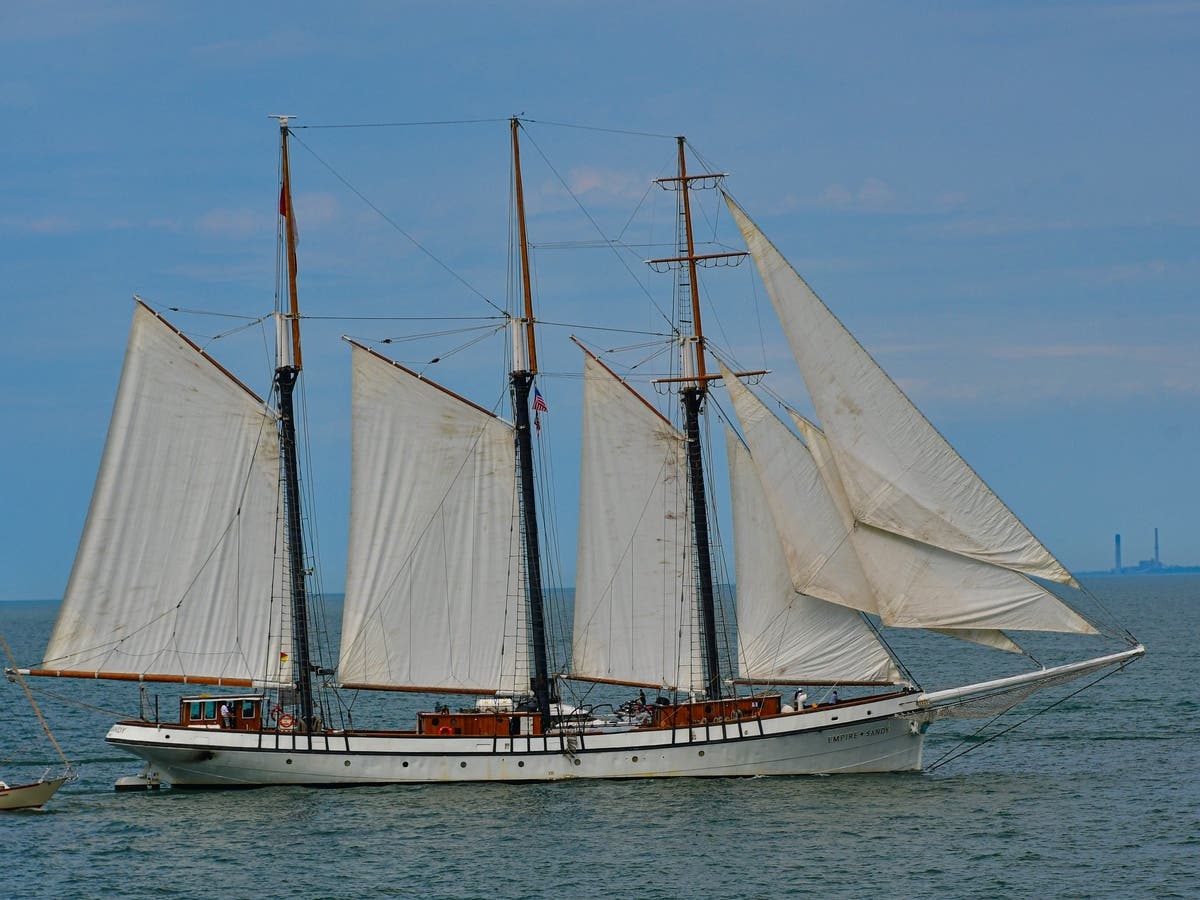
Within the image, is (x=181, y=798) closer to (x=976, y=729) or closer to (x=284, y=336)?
(x=284, y=336)

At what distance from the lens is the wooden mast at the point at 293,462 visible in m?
50.6

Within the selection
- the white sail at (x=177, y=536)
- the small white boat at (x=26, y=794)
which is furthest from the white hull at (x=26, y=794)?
the white sail at (x=177, y=536)

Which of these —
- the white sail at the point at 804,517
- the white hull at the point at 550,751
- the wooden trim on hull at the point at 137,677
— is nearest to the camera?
the white hull at the point at 550,751

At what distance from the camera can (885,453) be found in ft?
155

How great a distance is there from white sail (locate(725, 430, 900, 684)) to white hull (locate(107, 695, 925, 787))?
5.40 ft

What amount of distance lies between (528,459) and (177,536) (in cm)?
1105

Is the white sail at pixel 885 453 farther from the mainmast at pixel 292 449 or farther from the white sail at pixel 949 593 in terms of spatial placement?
the mainmast at pixel 292 449

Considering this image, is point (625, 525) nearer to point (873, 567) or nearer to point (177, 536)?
point (873, 567)

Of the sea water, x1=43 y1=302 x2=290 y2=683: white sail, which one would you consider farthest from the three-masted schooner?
the sea water

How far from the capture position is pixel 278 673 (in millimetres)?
50531

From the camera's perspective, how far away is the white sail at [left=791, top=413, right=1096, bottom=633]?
4597 centimetres

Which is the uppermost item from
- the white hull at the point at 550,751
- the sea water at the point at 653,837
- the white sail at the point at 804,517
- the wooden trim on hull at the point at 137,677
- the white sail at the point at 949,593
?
the white sail at the point at 804,517

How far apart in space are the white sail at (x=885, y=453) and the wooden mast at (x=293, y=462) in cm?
1451

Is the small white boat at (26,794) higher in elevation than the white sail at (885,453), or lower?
lower
